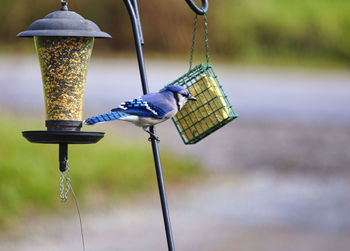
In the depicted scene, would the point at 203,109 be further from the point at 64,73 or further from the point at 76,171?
the point at 76,171

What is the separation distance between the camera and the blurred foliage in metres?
16.0

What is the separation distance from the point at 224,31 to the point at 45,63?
12.6 m

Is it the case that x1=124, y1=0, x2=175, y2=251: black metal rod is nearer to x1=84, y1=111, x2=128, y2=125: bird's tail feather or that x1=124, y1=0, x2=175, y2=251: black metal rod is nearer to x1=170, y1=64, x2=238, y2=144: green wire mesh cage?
x1=84, y1=111, x2=128, y2=125: bird's tail feather

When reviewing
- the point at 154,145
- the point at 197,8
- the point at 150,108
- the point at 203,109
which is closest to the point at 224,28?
the point at 203,109

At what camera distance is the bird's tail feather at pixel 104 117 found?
143 inches

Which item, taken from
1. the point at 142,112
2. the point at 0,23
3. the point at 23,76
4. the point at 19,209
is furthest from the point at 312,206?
the point at 0,23

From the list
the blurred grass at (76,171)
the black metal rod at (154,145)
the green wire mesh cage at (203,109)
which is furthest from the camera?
the blurred grass at (76,171)

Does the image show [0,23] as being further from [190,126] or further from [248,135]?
[190,126]

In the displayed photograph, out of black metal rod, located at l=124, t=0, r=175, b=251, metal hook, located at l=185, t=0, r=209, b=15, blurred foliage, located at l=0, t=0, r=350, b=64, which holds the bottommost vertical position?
black metal rod, located at l=124, t=0, r=175, b=251

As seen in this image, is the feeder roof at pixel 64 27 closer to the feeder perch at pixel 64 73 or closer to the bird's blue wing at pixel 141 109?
the feeder perch at pixel 64 73

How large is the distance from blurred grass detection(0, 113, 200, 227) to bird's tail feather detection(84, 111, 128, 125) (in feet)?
11.8

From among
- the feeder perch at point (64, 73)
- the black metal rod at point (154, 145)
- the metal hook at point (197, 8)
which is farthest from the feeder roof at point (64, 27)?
the metal hook at point (197, 8)

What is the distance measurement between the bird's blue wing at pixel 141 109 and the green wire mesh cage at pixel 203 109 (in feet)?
1.79

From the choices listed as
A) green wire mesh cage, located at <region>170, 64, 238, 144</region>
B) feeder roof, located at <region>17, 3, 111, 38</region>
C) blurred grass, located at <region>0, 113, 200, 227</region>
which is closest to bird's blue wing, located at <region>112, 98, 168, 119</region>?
feeder roof, located at <region>17, 3, 111, 38</region>
